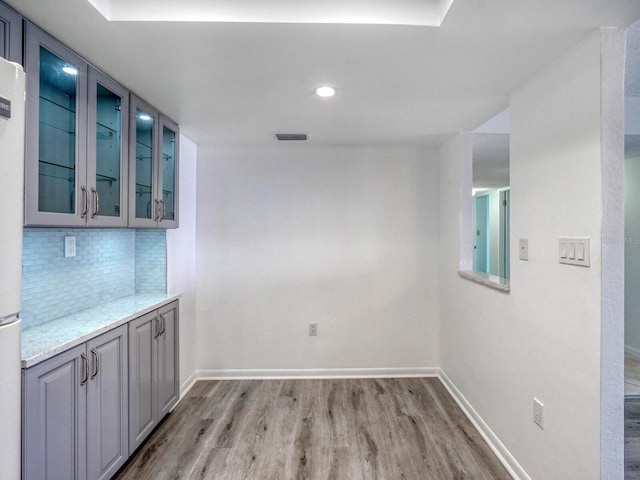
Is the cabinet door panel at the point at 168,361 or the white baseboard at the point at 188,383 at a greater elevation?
the cabinet door panel at the point at 168,361

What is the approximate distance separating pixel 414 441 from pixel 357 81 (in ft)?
7.54

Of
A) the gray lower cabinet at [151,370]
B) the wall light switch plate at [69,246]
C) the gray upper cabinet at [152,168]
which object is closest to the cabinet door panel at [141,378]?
the gray lower cabinet at [151,370]

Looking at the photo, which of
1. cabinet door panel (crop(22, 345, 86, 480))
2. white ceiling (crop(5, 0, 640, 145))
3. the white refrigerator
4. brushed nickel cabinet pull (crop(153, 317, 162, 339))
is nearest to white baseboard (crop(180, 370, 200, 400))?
brushed nickel cabinet pull (crop(153, 317, 162, 339))

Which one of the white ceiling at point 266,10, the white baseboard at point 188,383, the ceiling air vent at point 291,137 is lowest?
the white baseboard at point 188,383

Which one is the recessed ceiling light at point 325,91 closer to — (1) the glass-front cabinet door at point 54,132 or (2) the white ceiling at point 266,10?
(2) the white ceiling at point 266,10

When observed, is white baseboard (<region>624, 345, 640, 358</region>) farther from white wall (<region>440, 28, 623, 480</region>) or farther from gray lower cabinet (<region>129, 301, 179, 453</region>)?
gray lower cabinet (<region>129, 301, 179, 453</region>)

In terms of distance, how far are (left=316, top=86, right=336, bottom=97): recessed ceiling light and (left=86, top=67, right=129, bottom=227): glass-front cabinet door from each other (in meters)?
1.14

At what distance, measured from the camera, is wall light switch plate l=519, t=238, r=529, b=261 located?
6.21ft

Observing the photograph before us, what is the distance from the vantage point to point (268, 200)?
3357mm

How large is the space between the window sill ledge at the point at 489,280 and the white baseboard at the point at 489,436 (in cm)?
95

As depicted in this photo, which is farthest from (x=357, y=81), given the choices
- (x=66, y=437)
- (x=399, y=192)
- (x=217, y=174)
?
(x=66, y=437)

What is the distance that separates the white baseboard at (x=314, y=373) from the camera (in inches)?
131

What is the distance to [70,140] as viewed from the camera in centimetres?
162

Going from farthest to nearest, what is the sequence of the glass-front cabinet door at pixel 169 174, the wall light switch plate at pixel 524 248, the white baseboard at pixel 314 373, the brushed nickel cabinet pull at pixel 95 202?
the white baseboard at pixel 314 373, the glass-front cabinet door at pixel 169 174, the wall light switch plate at pixel 524 248, the brushed nickel cabinet pull at pixel 95 202
